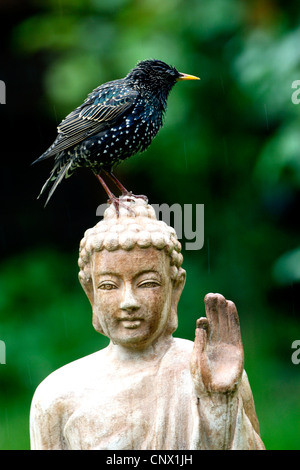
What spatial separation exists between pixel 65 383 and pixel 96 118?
109 centimetres

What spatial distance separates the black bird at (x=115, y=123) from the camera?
349 centimetres

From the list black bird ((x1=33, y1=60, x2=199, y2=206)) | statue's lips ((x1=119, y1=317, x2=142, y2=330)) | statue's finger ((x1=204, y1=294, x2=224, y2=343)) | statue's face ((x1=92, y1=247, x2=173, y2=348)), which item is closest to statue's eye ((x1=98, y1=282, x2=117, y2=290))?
statue's face ((x1=92, y1=247, x2=173, y2=348))

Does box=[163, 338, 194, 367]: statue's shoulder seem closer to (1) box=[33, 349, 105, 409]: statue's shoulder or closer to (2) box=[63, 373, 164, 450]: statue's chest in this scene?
(2) box=[63, 373, 164, 450]: statue's chest

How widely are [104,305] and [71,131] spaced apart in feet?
2.76

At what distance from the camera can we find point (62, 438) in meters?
3.11

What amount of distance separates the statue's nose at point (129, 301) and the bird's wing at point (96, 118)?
2.56 ft

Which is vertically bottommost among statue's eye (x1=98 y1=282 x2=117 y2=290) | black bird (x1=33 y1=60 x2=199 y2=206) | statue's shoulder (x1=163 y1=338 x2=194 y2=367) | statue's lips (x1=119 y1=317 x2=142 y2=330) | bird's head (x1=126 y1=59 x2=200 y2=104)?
statue's shoulder (x1=163 y1=338 x2=194 y2=367)

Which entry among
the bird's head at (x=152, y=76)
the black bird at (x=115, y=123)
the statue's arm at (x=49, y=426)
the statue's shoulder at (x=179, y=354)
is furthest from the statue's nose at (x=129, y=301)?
the bird's head at (x=152, y=76)

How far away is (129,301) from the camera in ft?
9.88

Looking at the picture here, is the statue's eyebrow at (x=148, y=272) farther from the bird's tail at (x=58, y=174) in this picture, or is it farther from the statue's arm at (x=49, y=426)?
the bird's tail at (x=58, y=174)

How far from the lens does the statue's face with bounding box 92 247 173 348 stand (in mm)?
3053

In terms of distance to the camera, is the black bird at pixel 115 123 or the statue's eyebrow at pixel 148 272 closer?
the statue's eyebrow at pixel 148 272

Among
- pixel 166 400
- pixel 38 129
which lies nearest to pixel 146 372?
pixel 166 400

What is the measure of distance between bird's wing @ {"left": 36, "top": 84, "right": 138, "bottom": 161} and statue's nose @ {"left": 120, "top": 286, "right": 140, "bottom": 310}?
0.78 metres
